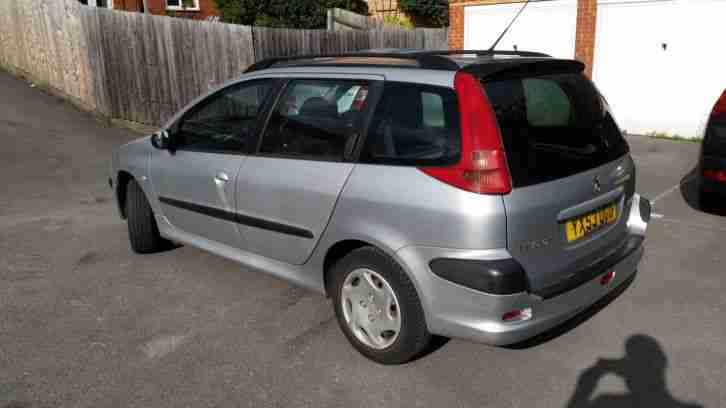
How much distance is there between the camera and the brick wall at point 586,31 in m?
11.6

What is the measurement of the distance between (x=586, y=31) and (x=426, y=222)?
10.4m

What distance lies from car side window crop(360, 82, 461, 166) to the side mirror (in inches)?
76.9

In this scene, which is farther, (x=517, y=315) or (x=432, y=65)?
(x=432, y=65)

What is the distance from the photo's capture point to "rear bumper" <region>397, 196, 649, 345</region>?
9.10ft

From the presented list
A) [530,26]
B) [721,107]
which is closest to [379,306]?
[721,107]

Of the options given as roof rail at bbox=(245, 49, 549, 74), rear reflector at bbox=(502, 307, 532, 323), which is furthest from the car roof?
rear reflector at bbox=(502, 307, 532, 323)

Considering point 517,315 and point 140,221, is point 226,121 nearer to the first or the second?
point 140,221

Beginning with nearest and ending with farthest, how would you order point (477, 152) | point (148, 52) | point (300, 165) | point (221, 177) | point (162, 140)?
1. point (477, 152)
2. point (300, 165)
3. point (221, 177)
4. point (162, 140)
5. point (148, 52)

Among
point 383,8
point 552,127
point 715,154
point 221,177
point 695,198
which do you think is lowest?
point 695,198

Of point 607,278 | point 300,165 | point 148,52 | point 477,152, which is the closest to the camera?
point 477,152

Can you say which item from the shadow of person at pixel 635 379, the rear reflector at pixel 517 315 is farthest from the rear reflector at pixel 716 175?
the rear reflector at pixel 517 315

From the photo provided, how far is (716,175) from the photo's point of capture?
5430 mm

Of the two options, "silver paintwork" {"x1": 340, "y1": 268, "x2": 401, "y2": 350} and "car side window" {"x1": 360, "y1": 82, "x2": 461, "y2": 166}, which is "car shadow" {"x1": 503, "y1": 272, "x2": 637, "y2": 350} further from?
"car side window" {"x1": 360, "y1": 82, "x2": 461, "y2": 166}

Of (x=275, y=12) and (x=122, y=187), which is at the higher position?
(x=275, y=12)
